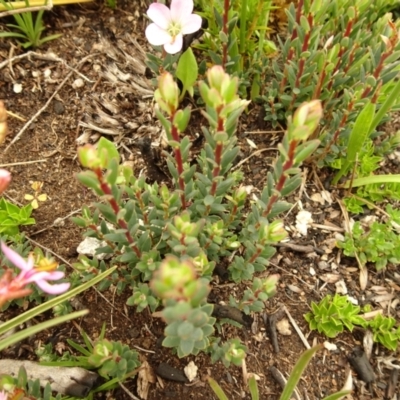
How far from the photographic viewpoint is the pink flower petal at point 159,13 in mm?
2123

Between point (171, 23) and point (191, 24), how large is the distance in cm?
9

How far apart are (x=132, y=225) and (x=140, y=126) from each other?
39.6 inches

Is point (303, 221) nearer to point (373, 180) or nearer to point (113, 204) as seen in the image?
point (373, 180)

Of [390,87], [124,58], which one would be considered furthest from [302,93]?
[124,58]

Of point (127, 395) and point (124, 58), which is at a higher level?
point (124, 58)

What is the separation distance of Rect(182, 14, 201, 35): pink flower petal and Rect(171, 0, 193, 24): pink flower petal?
17mm

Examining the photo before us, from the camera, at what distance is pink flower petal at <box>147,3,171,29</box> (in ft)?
6.97

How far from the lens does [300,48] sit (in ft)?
Answer: 7.61

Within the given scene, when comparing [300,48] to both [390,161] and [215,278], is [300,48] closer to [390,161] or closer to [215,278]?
[390,161]

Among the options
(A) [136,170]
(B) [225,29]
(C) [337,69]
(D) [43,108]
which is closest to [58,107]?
(D) [43,108]

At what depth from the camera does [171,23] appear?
216 centimetres

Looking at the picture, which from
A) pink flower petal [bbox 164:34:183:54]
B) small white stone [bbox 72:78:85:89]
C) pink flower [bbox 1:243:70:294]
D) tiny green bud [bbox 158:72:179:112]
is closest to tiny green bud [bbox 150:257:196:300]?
pink flower [bbox 1:243:70:294]

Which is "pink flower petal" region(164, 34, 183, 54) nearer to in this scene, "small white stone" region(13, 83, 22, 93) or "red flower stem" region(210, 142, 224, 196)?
"red flower stem" region(210, 142, 224, 196)

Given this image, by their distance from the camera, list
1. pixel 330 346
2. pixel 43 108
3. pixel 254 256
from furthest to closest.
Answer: pixel 43 108 < pixel 330 346 < pixel 254 256
